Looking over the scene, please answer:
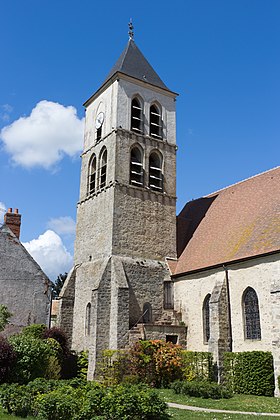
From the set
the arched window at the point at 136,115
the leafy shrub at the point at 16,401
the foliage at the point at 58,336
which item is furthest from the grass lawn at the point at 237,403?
the arched window at the point at 136,115

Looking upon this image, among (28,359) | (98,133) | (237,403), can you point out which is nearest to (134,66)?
(98,133)

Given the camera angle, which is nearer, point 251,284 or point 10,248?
point 251,284

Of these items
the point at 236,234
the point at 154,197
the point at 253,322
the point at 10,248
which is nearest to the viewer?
the point at 253,322

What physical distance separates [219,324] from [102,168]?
12.0 meters

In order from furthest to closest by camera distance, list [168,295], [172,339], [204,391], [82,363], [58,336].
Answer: [168,295]
[172,339]
[82,363]
[58,336]
[204,391]

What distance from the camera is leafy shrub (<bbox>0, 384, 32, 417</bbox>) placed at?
11086 mm

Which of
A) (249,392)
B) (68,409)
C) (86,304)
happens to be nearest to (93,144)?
(86,304)

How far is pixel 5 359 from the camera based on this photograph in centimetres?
1620

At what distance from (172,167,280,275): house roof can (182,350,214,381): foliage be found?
4331 mm

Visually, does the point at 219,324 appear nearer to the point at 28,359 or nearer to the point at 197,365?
the point at 197,365

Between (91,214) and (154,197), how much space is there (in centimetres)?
393

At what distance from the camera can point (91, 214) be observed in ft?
87.9

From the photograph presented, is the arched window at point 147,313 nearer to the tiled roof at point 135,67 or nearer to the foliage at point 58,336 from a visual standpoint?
the foliage at point 58,336

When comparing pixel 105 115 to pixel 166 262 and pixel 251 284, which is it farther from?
pixel 251 284
